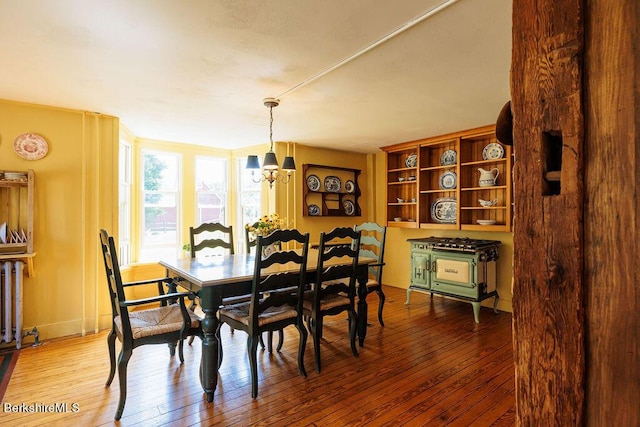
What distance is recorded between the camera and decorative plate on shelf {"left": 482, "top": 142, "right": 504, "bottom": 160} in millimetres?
4117

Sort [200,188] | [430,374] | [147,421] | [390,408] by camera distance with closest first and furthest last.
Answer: [147,421] → [390,408] → [430,374] → [200,188]

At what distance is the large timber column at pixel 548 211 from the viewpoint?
76 cm

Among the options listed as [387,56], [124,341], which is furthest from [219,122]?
[124,341]

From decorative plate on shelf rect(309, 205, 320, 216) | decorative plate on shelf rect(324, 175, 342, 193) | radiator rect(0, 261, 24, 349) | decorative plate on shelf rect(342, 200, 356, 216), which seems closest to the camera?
radiator rect(0, 261, 24, 349)

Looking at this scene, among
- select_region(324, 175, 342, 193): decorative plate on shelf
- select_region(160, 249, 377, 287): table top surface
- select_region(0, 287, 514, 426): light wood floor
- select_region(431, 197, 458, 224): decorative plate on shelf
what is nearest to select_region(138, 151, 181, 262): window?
select_region(0, 287, 514, 426): light wood floor

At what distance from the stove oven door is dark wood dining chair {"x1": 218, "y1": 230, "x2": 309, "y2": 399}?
229 centimetres

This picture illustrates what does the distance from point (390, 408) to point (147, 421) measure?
1.49 m

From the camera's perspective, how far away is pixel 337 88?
2783 mm

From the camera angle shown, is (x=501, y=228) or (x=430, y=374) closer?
(x=430, y=374)

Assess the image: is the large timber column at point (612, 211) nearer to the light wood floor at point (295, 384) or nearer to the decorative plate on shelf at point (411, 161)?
the light wood floor at point (295, 384)

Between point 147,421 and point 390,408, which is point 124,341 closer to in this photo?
point 147,421

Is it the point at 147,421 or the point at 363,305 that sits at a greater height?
the point at 363,305

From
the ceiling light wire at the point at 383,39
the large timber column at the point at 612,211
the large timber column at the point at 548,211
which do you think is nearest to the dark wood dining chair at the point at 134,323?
the ceiling light wire at the point at 383,39

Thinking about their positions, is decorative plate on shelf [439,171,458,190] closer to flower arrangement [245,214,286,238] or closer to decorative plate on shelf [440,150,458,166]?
decorative plate on shelf [440,150,458,166]
